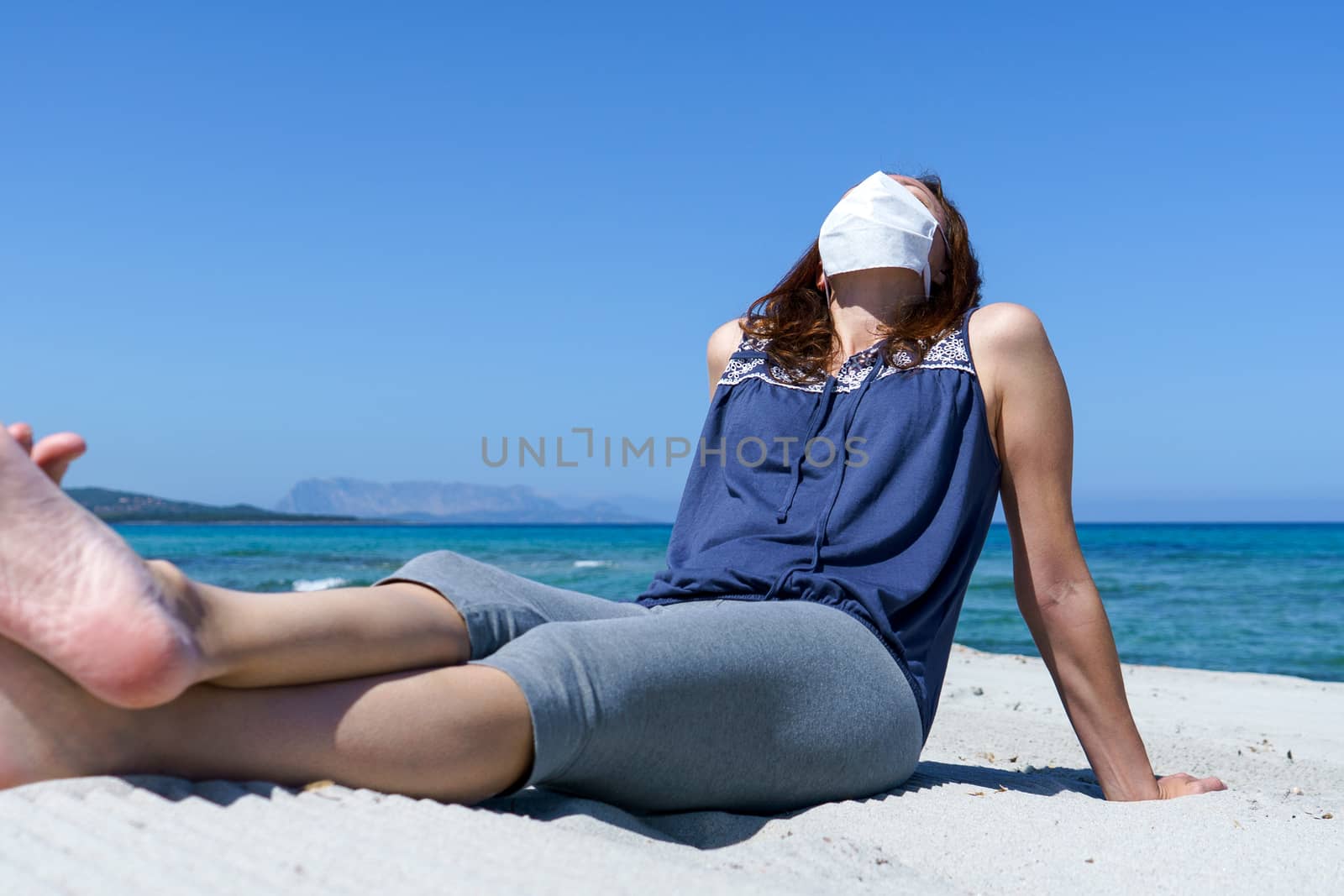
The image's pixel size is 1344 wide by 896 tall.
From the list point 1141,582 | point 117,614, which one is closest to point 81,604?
point 117,614

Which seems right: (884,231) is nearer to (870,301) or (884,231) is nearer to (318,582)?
(870,301)

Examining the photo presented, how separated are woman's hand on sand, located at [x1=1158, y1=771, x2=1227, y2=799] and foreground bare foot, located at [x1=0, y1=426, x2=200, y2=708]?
6.85ft

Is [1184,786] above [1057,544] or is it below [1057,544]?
below

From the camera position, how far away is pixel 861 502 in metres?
2.41

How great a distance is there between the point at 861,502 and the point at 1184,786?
97 cm

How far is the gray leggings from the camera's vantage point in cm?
169

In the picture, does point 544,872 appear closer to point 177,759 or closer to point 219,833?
point 219,833

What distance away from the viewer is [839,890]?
1.63m

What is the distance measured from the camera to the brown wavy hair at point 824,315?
2656 mm

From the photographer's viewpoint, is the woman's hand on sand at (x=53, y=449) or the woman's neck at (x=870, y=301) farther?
the woman's neck at (x=870, y=301)

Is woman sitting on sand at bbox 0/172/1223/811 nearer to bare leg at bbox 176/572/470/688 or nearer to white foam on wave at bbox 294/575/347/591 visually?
bare leg at bbox 176/572/470/688

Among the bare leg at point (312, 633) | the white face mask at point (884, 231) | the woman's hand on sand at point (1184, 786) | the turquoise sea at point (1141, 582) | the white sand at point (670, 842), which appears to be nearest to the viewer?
the white sand at point (670, 842)

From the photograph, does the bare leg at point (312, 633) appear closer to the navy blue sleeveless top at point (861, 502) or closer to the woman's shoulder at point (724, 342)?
the navy blue sleeveless top at point (861, 502)

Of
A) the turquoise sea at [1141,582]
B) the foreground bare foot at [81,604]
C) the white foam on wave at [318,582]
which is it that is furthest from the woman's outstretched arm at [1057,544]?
the white foam on wave at [318,582]
